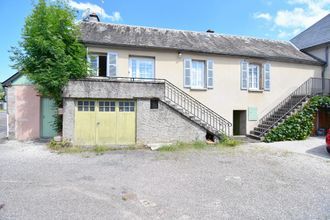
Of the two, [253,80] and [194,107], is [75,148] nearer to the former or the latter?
[194,107]

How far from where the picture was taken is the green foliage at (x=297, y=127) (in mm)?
10484

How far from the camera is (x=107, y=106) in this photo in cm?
901

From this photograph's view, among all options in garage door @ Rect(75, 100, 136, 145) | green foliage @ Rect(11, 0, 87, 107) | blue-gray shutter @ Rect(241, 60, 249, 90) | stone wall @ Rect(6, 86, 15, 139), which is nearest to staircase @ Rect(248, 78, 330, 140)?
blue-gray shutter @ Rect(241, 60, 249, 90)

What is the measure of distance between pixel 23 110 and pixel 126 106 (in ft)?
19.2

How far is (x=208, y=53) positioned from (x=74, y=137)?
8.25 metres

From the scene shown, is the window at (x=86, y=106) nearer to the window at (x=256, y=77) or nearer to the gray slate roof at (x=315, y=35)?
the window at (x=256, y=77)

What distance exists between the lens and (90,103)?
8875mm

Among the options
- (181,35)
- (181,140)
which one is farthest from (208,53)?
(181,140)

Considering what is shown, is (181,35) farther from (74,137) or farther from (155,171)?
(155,171)

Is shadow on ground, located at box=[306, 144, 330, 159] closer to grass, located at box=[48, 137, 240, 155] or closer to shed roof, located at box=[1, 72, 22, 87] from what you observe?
grass, located at box=[48, 137, 240, 155]

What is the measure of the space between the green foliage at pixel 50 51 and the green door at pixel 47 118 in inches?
84.3

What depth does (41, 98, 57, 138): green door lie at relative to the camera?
418 inches

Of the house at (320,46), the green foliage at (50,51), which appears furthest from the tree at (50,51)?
the house at (320,46)

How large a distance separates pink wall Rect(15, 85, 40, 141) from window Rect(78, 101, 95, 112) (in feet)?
11.3
